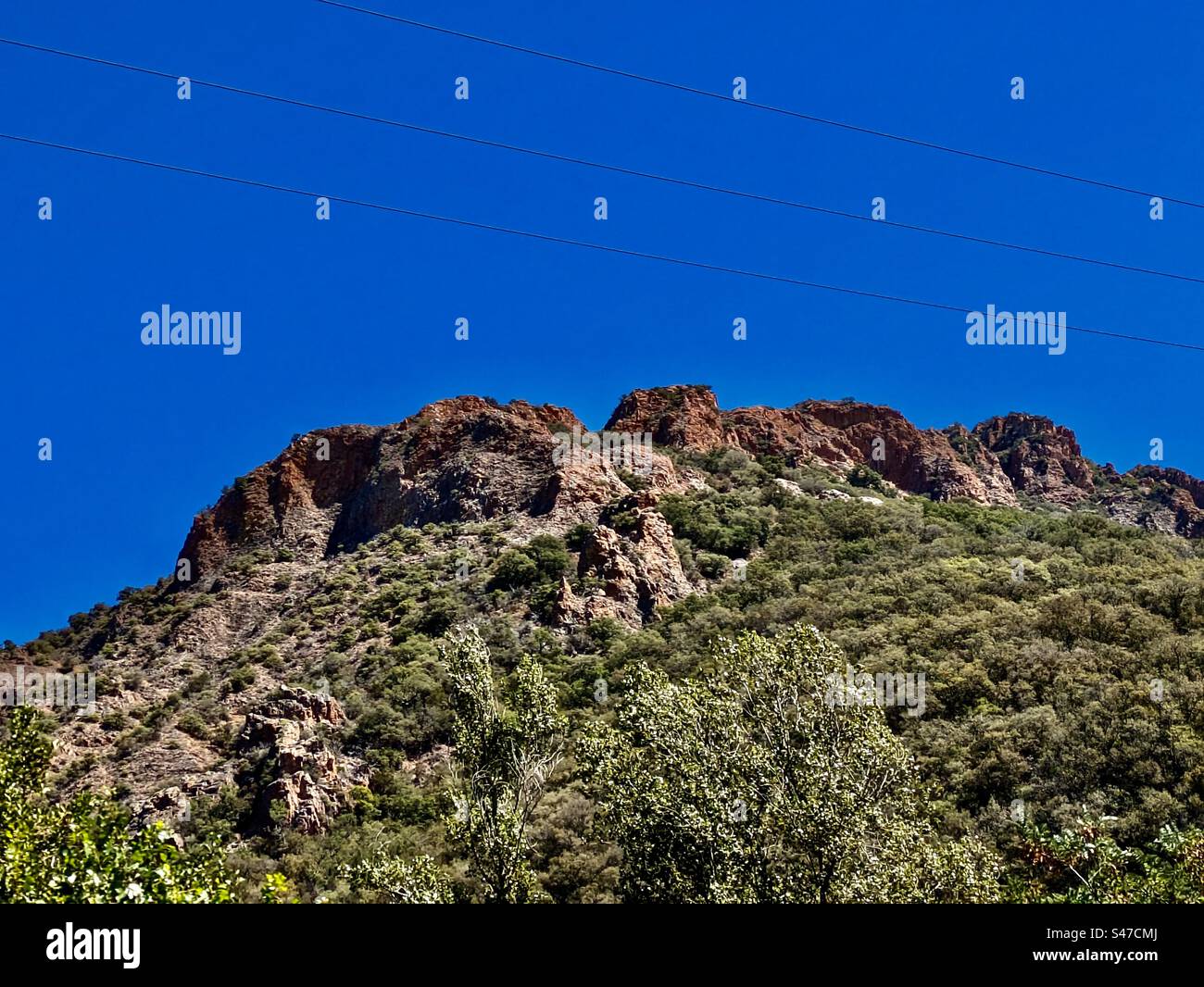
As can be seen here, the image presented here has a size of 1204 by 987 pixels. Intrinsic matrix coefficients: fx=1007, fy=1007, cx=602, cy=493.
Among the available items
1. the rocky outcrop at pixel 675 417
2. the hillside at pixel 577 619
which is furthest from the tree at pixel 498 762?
the rocky outcrop at pixel 675 417

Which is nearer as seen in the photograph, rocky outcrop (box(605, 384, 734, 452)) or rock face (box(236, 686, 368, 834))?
rock face (box(236, 686, 368, 834))

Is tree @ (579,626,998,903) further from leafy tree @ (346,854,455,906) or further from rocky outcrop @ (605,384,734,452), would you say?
rocky outcrop @ (605,384,734,452)

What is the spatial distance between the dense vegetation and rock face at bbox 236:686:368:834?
827 millimetres

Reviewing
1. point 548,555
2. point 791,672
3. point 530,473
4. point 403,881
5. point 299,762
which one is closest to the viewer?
point 403,881

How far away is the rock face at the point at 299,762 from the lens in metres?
33.9

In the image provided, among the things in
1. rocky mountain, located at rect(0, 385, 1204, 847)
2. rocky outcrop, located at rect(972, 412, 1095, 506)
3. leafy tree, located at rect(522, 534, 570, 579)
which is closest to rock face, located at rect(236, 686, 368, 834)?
rocky mountain, located at rect(0, 385, 1204, 847)

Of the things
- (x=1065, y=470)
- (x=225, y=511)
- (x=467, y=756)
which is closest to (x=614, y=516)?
(x=225, y=511)

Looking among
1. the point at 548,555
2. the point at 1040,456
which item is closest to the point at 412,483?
the point at 548,555

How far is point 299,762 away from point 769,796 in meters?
23.0

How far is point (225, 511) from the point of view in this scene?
258 ft

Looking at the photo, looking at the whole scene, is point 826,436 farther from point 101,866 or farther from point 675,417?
point 101,866

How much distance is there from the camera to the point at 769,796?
18.0 meters

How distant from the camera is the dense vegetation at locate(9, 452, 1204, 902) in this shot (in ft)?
64.3

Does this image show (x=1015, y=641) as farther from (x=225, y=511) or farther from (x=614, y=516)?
(x=225, y=511)
